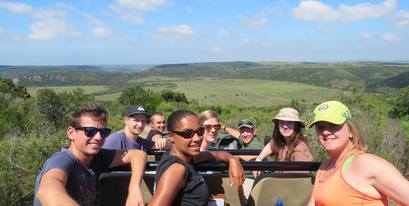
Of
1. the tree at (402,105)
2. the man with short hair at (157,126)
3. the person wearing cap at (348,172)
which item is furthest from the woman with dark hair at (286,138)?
the tree at (402,105)

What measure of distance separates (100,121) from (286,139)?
6.67 ft

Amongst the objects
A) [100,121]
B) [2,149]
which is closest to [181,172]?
[100,121]

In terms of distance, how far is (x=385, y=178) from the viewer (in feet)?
8.05

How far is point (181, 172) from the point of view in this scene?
2.58 meters

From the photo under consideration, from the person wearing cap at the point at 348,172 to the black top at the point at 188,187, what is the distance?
2.16ft

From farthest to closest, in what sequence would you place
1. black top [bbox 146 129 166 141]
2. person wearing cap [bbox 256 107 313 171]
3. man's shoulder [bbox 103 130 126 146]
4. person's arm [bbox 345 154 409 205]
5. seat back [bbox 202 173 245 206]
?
black top [bbox 146 129 166 141] → man's shoulder [bbox 103 130 126 146] → person wearing cap [bbox 256 107 313 171] → seat back [bbox 202 173 245 206] → person's arm [bbox 345 154 409 205]

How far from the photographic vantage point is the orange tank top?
2.54 meters

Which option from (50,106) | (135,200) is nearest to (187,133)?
(135,200)

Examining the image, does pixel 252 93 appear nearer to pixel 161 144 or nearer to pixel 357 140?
pixel 161 144

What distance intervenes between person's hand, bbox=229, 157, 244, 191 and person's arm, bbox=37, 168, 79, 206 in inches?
42.1

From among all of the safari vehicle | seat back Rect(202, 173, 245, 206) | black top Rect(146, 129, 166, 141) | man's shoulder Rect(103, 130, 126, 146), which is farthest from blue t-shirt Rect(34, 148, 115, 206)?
black top Rect(146, 129, 166, 141)

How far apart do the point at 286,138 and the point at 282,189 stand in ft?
3.65

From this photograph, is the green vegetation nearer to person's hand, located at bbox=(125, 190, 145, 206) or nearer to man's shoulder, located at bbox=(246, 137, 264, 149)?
man's shoulder, located at bbox=(246, 137, 264, 149)

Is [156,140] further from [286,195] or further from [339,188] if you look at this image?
[339,188]
